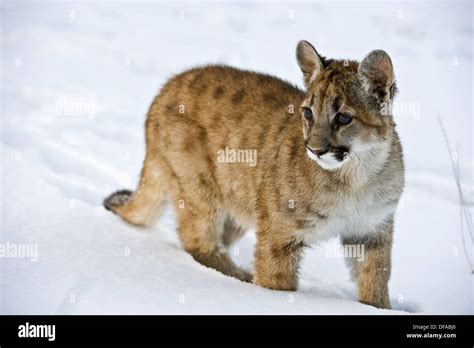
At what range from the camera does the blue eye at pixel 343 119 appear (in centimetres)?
510

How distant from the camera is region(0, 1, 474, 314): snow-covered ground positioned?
5.34 m

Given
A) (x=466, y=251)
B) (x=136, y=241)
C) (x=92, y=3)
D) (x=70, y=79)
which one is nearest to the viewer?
(x=136, y=241)

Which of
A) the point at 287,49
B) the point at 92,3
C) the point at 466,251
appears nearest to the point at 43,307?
the point at 466,251

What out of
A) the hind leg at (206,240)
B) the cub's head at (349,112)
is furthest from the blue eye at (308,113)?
the hind leg at (206,240)

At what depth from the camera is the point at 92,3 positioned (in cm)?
1471

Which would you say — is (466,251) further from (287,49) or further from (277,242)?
(287,49)

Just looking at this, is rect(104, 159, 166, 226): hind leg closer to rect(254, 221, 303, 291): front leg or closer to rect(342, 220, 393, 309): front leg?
rect(254, 221, 303, 291): front leg

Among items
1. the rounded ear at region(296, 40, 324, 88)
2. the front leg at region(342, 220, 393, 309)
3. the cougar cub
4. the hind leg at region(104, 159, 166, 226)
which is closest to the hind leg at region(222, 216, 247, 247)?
the cougar cub

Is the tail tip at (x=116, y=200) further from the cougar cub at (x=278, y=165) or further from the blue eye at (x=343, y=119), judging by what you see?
the blue eye at (x=343, y=119)

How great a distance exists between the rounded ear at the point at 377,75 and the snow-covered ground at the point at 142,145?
5.07 feet

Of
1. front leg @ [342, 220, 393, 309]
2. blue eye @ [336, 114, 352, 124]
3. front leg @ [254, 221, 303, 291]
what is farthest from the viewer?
front leg @ [342, 220, 393, 309]

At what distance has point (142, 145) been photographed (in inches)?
368

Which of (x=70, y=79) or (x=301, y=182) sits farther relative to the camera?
(x=70, y=79)

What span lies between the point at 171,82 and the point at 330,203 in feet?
7.72
